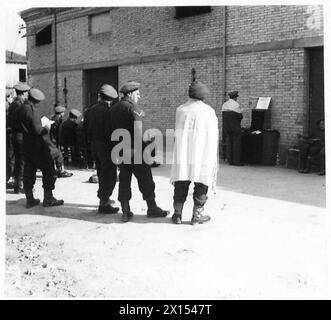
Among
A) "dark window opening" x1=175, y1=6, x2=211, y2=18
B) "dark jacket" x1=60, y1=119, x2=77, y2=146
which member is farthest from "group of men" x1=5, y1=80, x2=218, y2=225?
"dark window opening" x1=175, y1=6, x2=211, y2=18

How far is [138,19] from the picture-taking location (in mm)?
14672

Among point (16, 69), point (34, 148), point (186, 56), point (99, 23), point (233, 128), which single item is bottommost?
point (34, 148)

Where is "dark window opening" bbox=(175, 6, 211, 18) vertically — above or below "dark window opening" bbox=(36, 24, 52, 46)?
below

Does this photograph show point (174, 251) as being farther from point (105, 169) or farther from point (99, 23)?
point (99, 23)

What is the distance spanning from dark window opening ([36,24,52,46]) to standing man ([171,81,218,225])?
15.2 meters

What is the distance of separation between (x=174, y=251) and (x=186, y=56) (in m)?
9.37

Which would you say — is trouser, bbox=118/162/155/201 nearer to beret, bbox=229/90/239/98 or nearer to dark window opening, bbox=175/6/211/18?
beret, bbox=229/90/239/98

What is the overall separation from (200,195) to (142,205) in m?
1.57

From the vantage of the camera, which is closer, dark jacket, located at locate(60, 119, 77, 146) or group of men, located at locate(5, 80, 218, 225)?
group of men, located at locate(5, 80, 218, 225)

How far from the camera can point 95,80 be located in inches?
672

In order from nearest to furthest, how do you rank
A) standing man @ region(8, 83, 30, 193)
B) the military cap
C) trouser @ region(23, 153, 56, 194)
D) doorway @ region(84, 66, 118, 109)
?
trouser @ region(23, 153, 56, 194) < standing man @ region(8, 83, 30, 193) < the military cap < doorway @ region(84, 66, 118, 109)

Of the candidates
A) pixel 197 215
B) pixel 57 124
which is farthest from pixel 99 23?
pixel 197 215

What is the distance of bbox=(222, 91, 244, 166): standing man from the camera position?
10961 mm
